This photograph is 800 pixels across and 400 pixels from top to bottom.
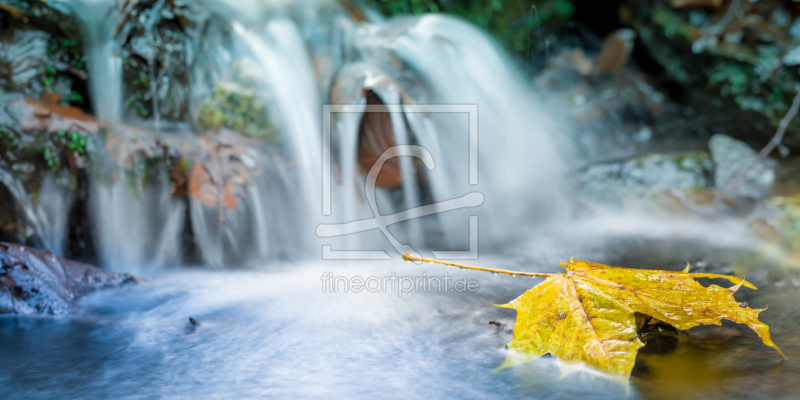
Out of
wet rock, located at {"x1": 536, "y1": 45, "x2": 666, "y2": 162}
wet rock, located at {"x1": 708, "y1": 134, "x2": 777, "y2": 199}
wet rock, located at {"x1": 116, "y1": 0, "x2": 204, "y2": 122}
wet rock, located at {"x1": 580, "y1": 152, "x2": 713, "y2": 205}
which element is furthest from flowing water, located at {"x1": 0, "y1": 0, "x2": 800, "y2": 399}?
wet rock, located at {"x1": 708, "y1": 134, "x2": 777, "y2": 199}

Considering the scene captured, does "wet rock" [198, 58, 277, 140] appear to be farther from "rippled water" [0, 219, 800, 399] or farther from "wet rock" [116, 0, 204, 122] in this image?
"rippled water" [0, 219, 800, 399]

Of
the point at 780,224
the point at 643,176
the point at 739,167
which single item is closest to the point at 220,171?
the point at 643,176

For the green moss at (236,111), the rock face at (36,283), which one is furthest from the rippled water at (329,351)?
the green moss at (236,111)

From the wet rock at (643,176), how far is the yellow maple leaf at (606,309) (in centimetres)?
368

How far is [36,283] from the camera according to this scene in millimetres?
2275

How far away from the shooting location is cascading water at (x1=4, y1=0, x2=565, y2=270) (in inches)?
136

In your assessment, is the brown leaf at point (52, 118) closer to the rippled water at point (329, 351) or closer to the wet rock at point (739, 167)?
the rippled water at point (329, 351)

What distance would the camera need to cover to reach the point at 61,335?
1.94m

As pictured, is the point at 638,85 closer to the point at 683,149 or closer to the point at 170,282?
the point at 683,149

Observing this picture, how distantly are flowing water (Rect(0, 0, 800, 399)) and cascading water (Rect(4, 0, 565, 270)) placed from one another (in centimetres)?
2

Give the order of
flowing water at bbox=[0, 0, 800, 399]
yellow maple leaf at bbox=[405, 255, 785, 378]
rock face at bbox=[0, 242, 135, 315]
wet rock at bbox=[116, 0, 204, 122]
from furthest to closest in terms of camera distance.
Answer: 1. wet rock at bbox=[116, 0, 204, 122]
2. rock face at bbox=[0, 242, 135, 315]
3. flowing water at bbox=[0, 0, 800, 399]
4. yellow maple leaf at bbox=[405, 255, 785, 378]

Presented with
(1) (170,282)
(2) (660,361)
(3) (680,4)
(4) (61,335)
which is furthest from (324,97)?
(3) (680,4)

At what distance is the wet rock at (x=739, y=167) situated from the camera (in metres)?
4.96

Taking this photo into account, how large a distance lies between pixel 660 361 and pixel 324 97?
351cm
